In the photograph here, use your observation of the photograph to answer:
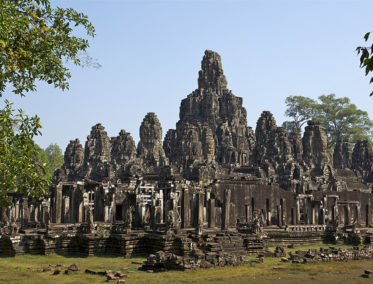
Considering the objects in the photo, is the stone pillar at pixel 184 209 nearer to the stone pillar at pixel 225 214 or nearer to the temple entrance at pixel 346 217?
the stone pillar at pixel 225 214

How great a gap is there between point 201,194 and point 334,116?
219 ft

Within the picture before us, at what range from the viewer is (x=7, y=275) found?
16.4 meters

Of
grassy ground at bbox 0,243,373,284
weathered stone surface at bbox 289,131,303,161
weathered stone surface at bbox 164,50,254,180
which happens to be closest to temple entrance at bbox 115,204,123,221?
grassy ground at bbox 0,243,373,284

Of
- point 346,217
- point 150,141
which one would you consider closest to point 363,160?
point 346,217

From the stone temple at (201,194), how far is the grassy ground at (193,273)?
1366 mm

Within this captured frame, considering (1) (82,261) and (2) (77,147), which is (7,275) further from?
(2) (77,147)

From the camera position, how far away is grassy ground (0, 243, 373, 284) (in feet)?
52.8

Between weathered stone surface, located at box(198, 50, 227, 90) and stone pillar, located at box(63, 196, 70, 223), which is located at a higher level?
weathered stone surface, located at box(198, 50, 227, 90)

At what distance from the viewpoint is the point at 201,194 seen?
89.3 feet

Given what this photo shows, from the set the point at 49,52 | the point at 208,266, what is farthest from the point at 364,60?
the point at 208,266

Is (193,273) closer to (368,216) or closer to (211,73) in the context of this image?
(368,216)

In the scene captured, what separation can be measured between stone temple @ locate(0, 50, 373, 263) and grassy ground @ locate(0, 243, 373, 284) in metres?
1.37

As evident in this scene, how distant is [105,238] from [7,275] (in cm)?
660

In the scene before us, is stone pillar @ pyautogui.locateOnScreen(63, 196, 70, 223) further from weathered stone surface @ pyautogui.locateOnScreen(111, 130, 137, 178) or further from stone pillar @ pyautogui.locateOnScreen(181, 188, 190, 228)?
weathered stone surface @ pyautogui.locateOnScreen(111, 130, 137, 178)
